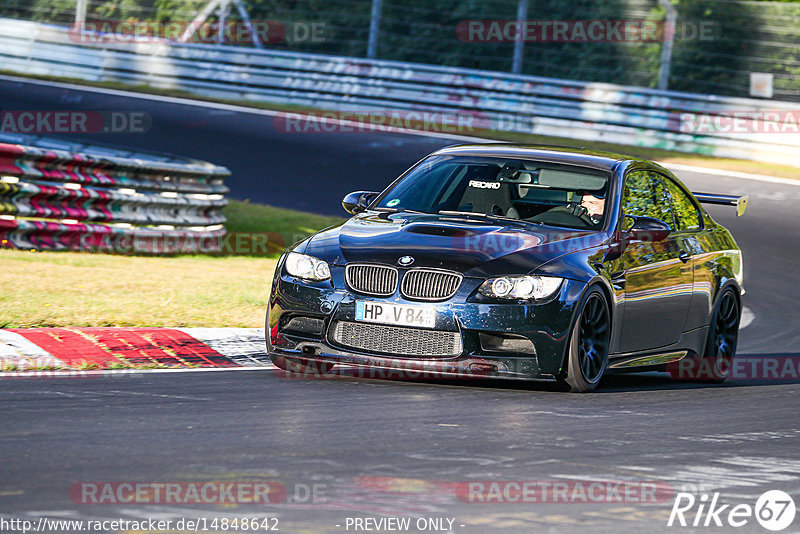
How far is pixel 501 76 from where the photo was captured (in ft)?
80.9

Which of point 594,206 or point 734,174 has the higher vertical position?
point 594,206

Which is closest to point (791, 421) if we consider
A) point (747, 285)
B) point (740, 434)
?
point (740, 434)

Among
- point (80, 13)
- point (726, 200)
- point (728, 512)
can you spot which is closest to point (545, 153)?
point (726, 200)

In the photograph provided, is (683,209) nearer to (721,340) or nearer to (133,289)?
(721,340)

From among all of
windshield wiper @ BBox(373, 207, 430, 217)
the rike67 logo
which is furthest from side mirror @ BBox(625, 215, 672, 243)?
the rike67 logo

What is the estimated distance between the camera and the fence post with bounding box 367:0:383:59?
2666 centimetres

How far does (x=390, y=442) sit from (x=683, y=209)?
4.25m

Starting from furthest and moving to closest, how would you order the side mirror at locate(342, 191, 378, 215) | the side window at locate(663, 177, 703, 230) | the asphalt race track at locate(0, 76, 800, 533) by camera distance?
1. the side window at locate(663, 177, 703, 230)
2. the side mirror at locate(342, 191, 378, 215)
3. the asphalt race track at locate(0, 76, 800, 533)

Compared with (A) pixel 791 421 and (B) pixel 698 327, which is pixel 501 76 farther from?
(A) pixel 791 421

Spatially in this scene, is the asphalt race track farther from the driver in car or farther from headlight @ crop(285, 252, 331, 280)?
the driver in car

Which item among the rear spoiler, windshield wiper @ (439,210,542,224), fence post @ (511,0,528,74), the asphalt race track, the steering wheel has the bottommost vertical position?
the asphalt race track

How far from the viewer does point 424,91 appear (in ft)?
83.1

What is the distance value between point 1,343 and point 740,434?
4.35m

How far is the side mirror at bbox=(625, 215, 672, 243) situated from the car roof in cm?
48
